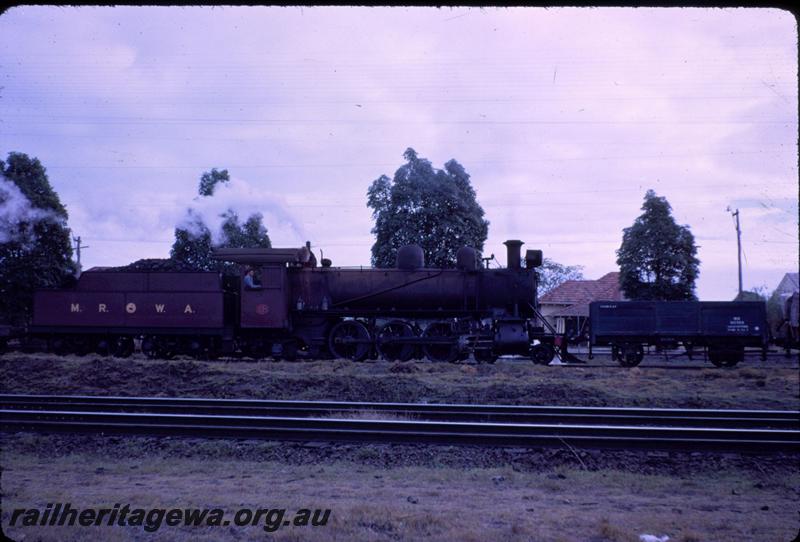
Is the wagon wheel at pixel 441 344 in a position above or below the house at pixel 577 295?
below

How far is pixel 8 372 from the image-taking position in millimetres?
16156

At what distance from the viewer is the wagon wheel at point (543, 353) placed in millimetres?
19094

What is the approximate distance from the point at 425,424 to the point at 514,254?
12310 millimetres

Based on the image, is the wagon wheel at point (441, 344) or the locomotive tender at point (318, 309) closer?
the wagon wheel at point (441, 344)

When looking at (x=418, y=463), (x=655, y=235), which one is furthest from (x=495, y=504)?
(x=655, y=235)

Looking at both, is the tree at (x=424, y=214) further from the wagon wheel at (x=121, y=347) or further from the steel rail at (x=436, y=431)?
the steel rail at (x=436, y=431)

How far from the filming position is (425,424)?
7789mm

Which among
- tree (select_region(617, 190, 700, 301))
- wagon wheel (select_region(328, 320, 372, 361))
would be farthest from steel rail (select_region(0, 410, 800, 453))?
tree (select_region(617, 190, 700, 301))

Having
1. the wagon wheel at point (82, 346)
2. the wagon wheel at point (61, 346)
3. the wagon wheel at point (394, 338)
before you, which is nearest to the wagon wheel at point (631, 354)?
the wagon wheel at point (394, 338)

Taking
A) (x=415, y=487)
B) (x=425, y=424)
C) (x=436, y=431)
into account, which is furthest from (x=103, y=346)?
(x=415, y=487)

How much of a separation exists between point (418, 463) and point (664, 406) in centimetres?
677

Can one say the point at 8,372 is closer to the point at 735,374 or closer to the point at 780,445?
the point at 780,445

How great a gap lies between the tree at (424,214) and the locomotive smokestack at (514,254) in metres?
14.4

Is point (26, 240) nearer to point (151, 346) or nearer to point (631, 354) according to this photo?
point (151, 346)
